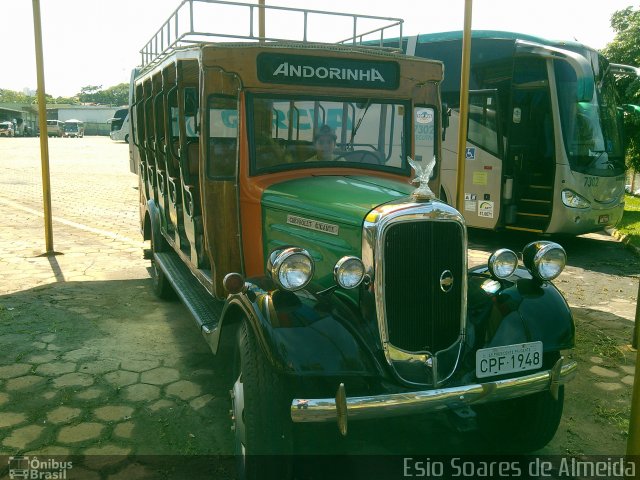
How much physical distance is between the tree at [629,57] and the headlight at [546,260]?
512 inches

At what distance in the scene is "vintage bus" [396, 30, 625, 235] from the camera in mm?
9500

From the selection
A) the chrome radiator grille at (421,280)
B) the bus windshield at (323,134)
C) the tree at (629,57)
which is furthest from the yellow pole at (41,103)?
the tree at (629,57)

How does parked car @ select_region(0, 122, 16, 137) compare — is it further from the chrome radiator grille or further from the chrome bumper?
the chrome bumper

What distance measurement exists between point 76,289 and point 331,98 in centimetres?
412

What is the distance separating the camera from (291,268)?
10.6 ft

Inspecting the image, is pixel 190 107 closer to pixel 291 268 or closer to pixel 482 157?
pixel 291 268

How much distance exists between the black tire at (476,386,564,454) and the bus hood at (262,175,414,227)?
1479mm

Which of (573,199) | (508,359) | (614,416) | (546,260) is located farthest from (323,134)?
(573,199)

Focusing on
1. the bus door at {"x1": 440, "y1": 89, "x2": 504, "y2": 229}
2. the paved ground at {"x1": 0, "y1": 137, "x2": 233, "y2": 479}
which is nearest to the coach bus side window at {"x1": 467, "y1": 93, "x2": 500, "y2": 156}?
the bus door at {"x1": 440, "y1": 89, "x2": 504, "y2": 229}

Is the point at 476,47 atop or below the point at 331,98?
atop

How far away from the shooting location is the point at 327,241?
12.7 feet

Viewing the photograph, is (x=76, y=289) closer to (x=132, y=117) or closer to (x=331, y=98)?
(x=132, y=117)

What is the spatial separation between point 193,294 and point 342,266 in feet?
7.87

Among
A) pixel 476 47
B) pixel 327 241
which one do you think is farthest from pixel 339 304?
pixel 476 47
